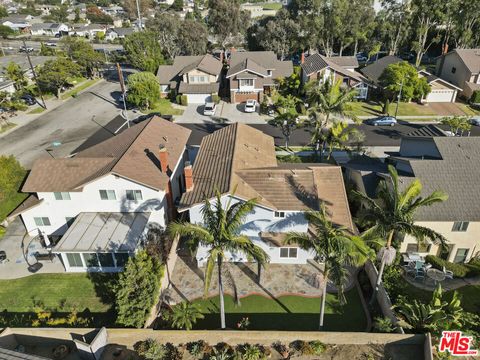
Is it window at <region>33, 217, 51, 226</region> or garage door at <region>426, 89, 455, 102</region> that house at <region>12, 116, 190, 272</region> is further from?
garage door at <region>426, 89, 455, 102</region>

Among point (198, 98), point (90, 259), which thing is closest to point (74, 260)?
point (90, 259)

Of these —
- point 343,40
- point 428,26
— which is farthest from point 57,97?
point 428,26

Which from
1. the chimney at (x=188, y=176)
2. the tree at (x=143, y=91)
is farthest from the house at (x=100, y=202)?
the tree at (x=143, y=91)

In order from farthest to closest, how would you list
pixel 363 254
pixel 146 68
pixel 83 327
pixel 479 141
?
1. pixel 146 68
2. pixel 479 141
3. pixel 83 327
4. pixel 363 254

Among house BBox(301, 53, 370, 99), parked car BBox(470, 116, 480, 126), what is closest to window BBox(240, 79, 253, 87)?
house BBox(301, 53, 370, 99)

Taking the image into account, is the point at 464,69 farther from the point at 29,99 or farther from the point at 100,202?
the point at 29,99

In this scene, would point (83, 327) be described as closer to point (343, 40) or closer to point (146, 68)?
Answer: point (146, 68)

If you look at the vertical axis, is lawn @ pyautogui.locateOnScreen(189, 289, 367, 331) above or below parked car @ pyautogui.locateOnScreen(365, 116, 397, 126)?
below
